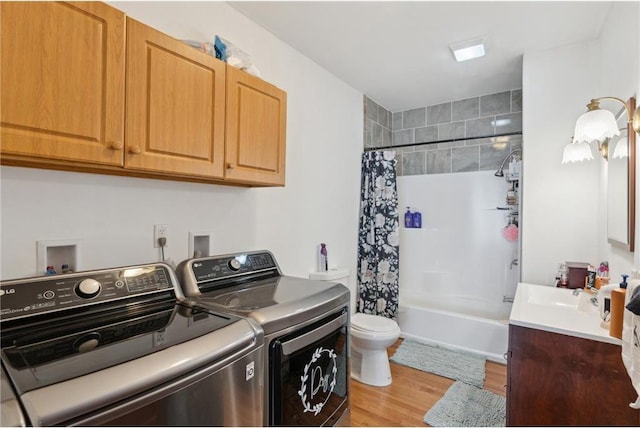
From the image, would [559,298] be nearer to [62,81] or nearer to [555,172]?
[555,172]

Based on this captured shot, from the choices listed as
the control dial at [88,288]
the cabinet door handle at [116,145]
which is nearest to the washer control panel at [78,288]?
the control dial at [88,288]

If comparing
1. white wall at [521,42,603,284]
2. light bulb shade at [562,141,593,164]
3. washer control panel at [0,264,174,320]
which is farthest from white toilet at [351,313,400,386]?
light bulb shade at [562,141,593,164]

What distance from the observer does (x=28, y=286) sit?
107cm

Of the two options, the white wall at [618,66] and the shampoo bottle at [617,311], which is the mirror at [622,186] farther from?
the shampoo bottle at [617,311]

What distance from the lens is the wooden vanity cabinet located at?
1.31 meters

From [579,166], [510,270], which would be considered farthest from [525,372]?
[510,270]

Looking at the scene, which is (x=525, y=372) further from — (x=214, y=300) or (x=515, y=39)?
(x=515, y=39)

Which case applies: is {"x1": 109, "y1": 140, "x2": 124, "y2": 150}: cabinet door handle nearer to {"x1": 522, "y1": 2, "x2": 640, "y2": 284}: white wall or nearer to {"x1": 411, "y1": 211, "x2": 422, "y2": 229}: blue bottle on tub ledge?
{"x1": 522, "y1": 2, "x2": 640, "y2": 284}: white wall

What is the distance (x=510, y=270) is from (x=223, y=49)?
9.87 ft

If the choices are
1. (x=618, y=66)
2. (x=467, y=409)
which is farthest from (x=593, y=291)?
(x=618, y=66)

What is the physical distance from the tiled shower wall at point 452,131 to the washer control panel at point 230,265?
6.64 feet

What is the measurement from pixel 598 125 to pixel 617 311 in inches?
35.3

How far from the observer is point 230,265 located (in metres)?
1.70

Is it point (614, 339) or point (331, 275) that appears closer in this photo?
point (614, 339)
